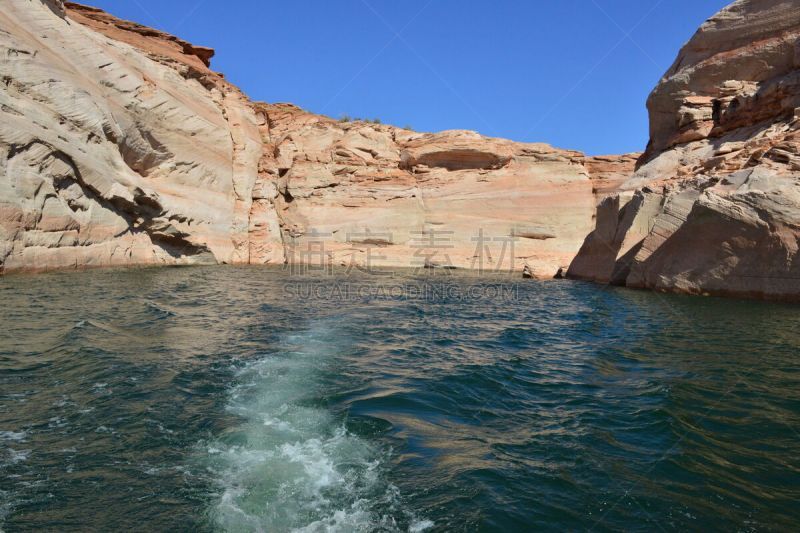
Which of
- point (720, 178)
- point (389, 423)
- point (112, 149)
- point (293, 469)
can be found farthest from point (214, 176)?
point (293, 469)

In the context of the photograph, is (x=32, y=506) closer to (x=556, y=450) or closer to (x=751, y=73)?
(x=556, y=450)

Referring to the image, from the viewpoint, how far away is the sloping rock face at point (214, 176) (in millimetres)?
14484

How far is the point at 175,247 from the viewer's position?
2017 centimetres

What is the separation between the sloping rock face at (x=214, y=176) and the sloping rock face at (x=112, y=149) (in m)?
0.06

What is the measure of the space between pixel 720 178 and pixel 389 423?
12656 mm

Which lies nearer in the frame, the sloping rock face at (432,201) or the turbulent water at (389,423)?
the turbulent water at (389,423)

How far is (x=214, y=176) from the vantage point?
76.6 ft

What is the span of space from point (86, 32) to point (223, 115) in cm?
762

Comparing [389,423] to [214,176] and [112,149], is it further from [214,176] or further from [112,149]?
[214,176]

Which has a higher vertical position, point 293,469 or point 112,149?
point 112,149

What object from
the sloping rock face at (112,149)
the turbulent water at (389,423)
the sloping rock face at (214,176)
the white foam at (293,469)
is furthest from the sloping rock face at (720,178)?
the sloping rock face at (112,149)

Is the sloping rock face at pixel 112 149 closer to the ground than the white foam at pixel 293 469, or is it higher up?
higher up

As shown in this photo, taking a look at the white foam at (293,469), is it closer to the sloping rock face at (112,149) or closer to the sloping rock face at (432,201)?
the sloping rock face at (112,149)

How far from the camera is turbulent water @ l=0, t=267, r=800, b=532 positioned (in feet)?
10.4
